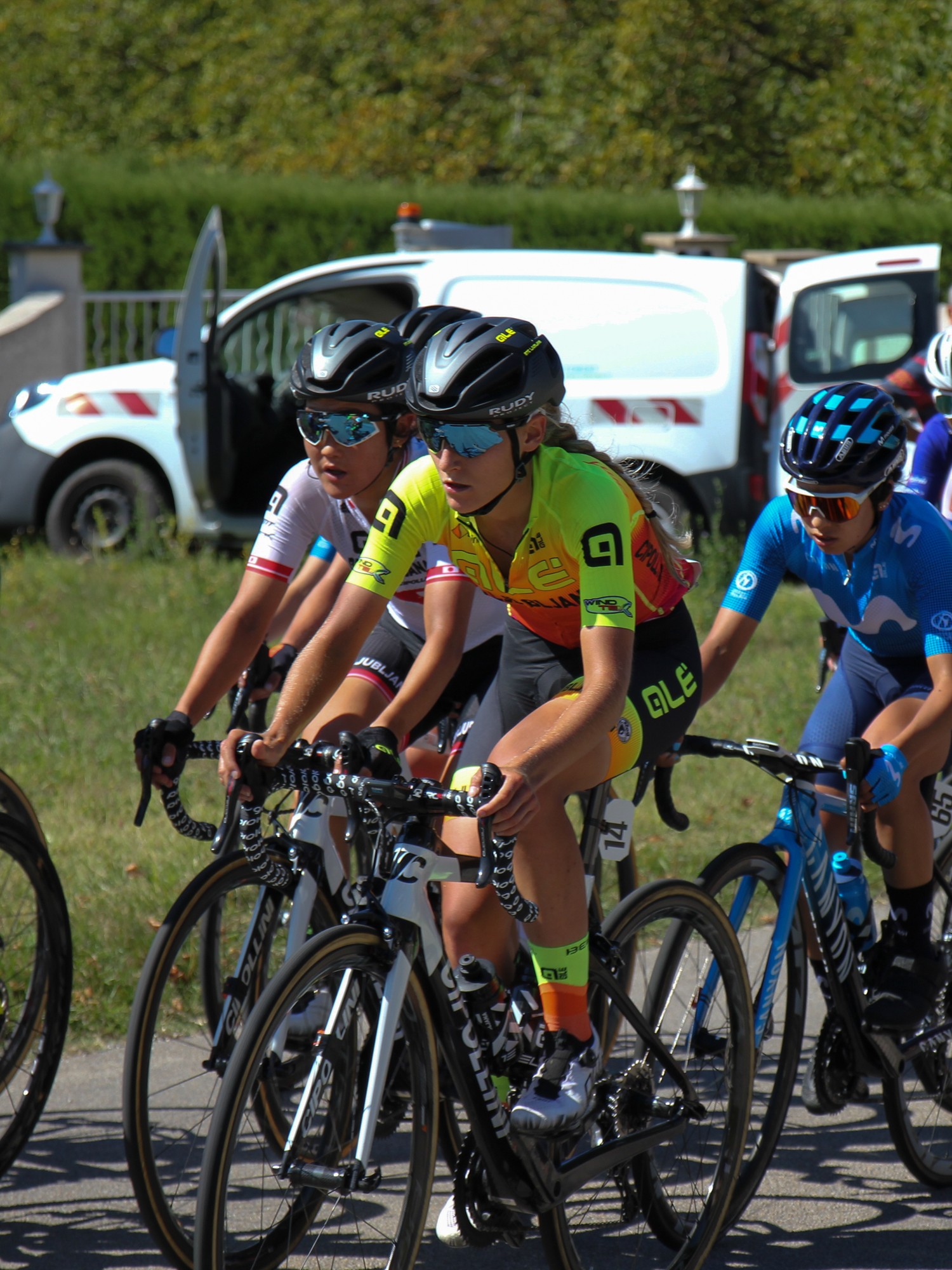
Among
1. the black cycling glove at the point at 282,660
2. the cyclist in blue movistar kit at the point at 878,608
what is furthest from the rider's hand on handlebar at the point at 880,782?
the black cycling glove at the point at 282,660

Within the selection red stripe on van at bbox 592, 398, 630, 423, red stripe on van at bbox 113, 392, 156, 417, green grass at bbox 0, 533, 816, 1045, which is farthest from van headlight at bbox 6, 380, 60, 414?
red stripe on van at bbox 592, 398, 630, 423

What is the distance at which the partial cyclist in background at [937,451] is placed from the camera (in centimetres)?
516

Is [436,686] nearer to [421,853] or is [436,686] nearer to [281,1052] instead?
[421,853]

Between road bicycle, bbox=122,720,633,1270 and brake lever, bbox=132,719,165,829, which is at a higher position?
brake lever, bbox=132,719,165,829

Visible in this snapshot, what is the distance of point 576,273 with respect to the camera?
36.2 ft

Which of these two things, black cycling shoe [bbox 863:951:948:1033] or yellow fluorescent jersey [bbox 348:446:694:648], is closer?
yellow fluorescent jersey [bbox 348:446:694:648]

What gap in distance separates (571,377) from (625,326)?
0.54 metres

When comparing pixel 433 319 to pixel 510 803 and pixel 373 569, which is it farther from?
pixel 510 803

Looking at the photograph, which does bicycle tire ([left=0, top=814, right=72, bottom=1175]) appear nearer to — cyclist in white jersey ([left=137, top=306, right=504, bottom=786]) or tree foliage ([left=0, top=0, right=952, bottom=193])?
cyclist in white jersey ([left=137, top=306, right=504, bottom=786])

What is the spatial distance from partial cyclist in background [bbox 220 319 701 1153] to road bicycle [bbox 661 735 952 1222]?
33 cm

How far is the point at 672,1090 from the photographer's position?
3.49 m

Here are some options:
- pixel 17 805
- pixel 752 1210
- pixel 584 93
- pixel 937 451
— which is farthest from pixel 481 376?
pixel 584 93

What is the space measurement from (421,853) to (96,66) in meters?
34.9

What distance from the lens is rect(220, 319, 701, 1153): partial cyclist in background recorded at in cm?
308
